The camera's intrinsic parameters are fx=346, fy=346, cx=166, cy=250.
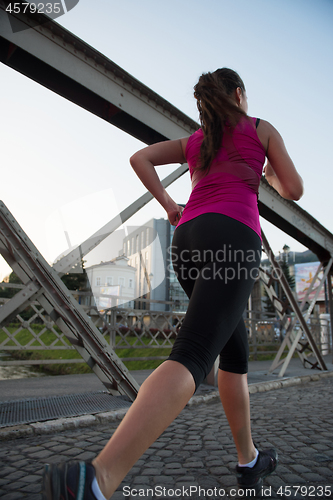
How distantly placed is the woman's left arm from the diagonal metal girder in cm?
285

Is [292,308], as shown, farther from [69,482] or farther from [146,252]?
[69,482]

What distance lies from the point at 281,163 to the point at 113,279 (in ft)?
10.5

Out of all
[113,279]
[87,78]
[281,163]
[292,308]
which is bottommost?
[292,308]

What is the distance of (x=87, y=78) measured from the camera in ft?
13.1

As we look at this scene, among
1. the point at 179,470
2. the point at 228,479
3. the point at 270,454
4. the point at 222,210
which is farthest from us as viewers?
the point at 179,470

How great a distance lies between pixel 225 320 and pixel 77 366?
7.30 metres

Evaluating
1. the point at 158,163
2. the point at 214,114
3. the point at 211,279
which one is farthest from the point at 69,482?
the point at 214,114

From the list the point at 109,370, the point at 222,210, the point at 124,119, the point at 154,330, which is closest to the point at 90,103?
the point at 124,119

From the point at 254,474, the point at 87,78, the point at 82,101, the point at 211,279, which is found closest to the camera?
the point at 211,279

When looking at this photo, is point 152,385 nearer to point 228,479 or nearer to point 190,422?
point 228,479

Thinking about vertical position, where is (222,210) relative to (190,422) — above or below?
above

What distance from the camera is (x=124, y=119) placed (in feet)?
14.8

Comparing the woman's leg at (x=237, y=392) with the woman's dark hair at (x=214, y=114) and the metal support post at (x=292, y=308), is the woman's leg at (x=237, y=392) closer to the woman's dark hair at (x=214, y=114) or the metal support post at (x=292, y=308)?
the woman's dark hair at (x=214, y=114)

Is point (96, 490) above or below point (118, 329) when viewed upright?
above
